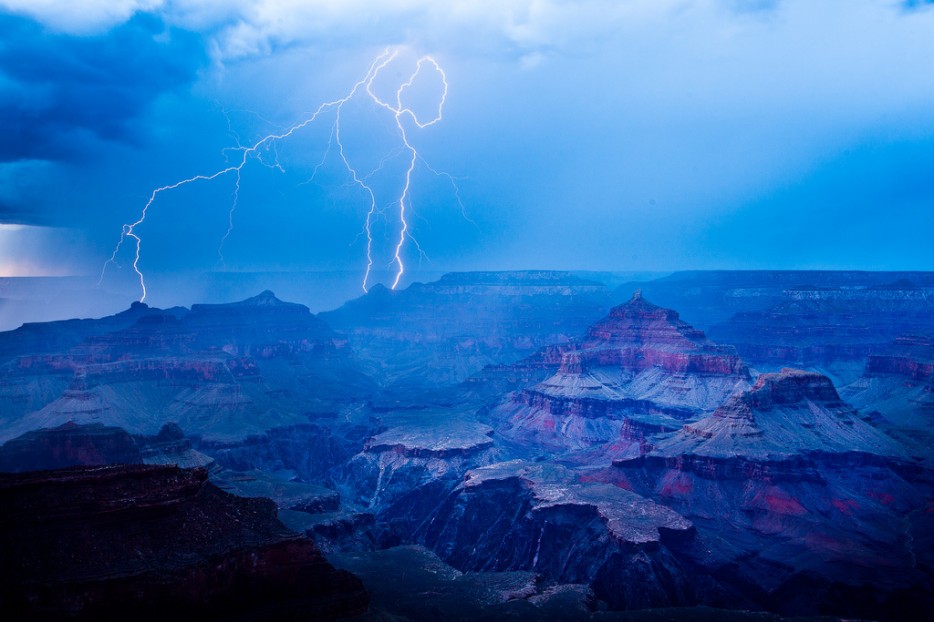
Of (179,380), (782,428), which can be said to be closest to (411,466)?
→ (782,428)

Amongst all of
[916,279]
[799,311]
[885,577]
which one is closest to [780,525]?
[885,577]

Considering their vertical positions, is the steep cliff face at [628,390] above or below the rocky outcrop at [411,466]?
above

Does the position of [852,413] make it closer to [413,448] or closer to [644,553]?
[644,553]

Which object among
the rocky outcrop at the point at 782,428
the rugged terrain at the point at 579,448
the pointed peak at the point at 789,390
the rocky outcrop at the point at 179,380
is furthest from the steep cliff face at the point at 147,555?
the pointed peak at the point at 789,390

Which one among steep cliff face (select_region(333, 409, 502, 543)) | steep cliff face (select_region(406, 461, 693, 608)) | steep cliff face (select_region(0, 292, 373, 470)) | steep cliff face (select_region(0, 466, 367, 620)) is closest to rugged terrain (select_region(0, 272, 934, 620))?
steep cliff face (select_region(406, 461, 693, 608))

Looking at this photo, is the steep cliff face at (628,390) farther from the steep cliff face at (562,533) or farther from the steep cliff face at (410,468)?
the steep cliff face at (562,533)

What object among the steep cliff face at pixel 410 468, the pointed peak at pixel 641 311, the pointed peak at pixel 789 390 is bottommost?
the steep cliff face at pixel 410 468

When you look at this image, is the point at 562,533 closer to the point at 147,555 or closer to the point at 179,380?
the point at 147,555
